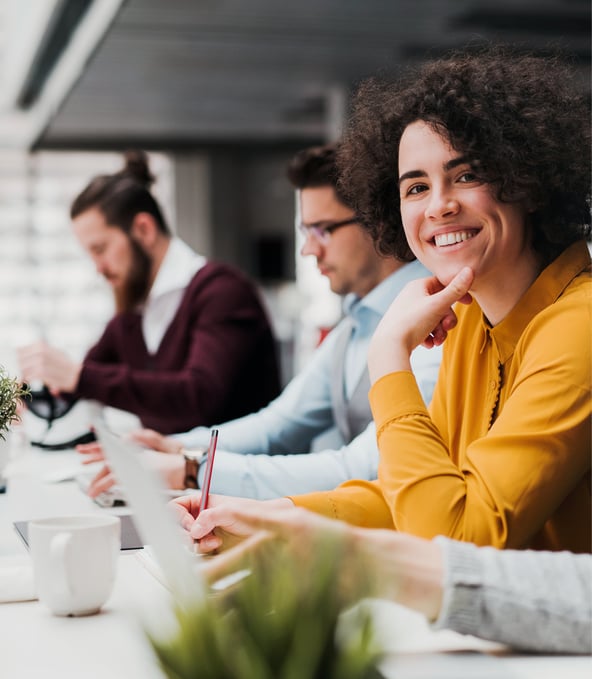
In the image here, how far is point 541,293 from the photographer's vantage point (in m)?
1.13

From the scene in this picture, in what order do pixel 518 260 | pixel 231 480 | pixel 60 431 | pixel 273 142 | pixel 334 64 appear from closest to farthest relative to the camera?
1. pixel 518 260
2. pixel 231 480
3. pixel 60 431
4. pixel 334 64
5. pixel 273 142

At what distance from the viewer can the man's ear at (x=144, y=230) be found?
2.83 m

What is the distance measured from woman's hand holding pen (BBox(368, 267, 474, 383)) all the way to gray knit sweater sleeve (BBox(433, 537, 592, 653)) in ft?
1.01

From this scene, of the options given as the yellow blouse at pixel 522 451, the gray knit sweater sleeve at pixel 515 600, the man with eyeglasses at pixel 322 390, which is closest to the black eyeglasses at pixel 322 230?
the man with eyeglasses at pixel 322 390

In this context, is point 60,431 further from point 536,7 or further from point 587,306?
point 536,7

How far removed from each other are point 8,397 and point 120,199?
1548mm

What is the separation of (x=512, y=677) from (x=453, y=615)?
6 cm

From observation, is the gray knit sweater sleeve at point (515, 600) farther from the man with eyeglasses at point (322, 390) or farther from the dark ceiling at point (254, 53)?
the dark ceiling at point (254, 53)

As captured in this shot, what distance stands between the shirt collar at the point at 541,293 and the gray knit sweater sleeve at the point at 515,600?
1.25ft

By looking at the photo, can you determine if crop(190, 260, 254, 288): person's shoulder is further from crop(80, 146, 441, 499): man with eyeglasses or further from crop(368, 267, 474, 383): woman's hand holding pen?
crop(368, 267, 474, 383): woman's hand holding pen

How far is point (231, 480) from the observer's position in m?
1.50

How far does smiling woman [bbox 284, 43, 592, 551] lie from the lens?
994 mm

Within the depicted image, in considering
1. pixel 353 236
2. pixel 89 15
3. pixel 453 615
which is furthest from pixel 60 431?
pixel 89 15

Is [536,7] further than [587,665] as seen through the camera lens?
Yes
